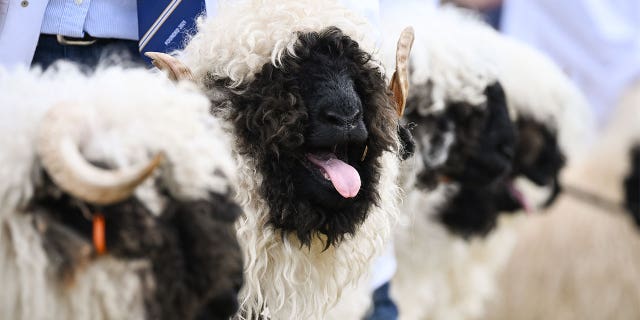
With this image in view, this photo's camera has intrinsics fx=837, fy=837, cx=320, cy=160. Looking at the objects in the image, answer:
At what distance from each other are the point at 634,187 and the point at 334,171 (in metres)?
2.93

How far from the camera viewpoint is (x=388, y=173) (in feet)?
7.01

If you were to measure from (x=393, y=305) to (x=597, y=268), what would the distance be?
5.91ft

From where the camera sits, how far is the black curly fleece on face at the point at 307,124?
1.90 meters

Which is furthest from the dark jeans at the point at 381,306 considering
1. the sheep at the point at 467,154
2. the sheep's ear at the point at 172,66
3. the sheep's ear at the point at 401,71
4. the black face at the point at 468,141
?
the sheep's ear at the point at 172,66

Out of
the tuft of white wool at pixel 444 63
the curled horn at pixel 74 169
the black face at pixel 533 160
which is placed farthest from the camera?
the black face at pixel 533 160

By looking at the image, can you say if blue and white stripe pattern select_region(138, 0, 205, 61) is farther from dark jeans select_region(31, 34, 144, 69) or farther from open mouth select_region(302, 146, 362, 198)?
open mouth select_region(302, 146, 362, 198)

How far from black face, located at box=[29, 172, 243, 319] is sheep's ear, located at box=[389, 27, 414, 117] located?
28.9 inches

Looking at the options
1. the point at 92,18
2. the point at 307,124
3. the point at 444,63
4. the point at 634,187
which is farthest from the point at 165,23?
the point at 634,187

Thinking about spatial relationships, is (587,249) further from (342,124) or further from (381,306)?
(342,124)

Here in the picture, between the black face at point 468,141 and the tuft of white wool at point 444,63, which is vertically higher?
the tuft of white wool at point 444,63

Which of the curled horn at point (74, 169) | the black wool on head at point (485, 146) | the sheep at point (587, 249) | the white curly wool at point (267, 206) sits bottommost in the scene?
the sheep at point (587, 249)

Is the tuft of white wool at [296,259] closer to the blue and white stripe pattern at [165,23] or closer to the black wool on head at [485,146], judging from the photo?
the blue and white stripe pattern at [165,23]

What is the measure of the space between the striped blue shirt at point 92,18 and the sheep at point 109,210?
2.04 feet

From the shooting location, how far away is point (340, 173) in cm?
193
